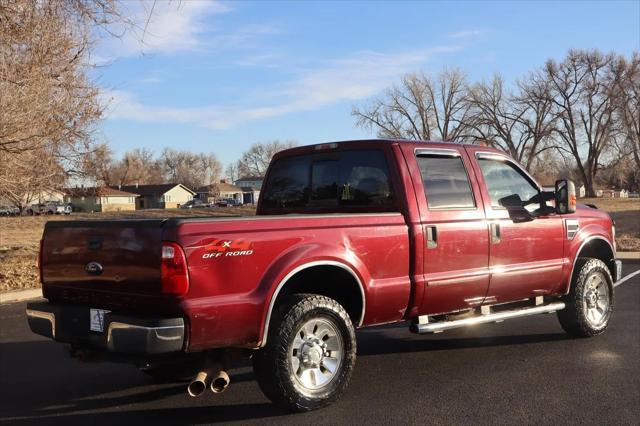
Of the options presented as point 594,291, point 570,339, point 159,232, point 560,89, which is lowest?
point 570,339

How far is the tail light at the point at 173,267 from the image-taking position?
4.02 metres

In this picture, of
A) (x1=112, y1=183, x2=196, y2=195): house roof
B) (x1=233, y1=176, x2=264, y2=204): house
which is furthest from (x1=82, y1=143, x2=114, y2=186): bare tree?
(x1=233, y1=176, x2=264, y2=204): house

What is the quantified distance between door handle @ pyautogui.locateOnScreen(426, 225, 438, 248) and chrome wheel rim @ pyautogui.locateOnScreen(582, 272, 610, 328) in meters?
2.46

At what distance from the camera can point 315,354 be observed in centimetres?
471

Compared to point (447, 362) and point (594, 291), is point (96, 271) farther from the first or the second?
point (594, 291)

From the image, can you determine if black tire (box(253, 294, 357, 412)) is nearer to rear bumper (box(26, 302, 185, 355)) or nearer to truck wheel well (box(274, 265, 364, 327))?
truck wheel well (box(274, 265, 364, 327))

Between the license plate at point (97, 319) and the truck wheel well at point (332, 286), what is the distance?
49.0 inches

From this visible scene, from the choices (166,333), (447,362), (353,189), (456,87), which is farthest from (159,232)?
(456,87)

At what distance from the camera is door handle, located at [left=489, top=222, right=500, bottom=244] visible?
594cm

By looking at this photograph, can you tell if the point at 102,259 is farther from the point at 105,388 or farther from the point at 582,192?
the point at 582,192

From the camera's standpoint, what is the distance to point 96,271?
177 inches

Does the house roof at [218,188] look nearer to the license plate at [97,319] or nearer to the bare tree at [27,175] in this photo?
the bare tree at [27,175]

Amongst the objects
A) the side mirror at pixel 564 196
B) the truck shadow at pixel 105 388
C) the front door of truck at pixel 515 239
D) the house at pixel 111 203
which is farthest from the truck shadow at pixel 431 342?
the house at pixel 111 203

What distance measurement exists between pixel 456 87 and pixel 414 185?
63901 mm
